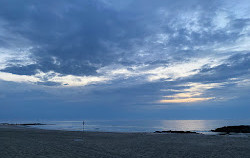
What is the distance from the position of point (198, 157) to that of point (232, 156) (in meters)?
2.96

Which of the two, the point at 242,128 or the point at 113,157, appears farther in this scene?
the point at 242,128

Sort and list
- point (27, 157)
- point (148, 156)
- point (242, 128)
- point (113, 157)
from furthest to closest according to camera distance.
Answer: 1. point (242, 128)
2. point (148, 156)
3. point (113, 157)
4. point (27, 157)

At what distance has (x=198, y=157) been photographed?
15.3 metres

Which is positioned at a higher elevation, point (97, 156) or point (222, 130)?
point (97, 156)

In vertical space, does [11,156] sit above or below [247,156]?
above

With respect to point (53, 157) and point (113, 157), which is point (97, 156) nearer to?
point (113, 157)

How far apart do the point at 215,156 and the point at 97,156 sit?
9.39 meters

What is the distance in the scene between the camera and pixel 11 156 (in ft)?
43.4

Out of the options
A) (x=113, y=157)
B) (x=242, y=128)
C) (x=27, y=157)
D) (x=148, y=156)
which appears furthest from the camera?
(x=242, y=128)

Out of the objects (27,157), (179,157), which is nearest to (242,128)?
(179,157)

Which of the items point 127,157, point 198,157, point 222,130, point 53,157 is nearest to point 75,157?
point 53,157

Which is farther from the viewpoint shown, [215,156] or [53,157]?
[215,156]

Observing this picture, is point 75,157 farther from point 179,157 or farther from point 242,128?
point 242,128

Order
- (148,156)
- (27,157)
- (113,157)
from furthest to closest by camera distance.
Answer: (148,156) → (113,157) → (27,157)
